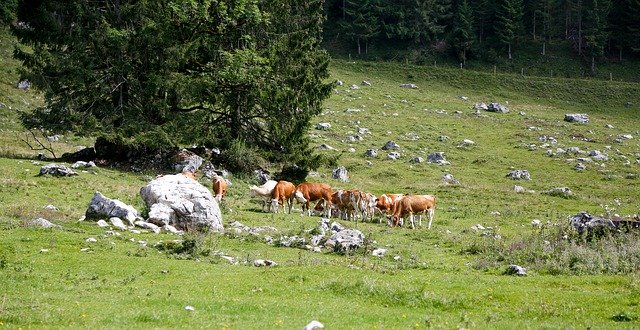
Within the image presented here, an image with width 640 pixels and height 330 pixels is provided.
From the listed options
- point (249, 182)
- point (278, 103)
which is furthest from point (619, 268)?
point (278, 103)

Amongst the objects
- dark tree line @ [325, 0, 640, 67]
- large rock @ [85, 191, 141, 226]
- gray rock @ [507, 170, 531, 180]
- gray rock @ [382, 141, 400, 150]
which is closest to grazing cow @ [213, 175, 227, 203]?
large rock @ [85, 191, 141, 226]

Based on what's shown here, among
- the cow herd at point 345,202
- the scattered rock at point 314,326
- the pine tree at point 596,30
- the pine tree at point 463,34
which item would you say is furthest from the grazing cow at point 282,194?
the pine tree at point 596,30

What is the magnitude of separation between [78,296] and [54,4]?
2765 cm

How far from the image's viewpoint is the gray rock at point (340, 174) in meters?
44.0

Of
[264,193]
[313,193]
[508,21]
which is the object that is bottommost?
[313,193]

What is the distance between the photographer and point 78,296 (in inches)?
603

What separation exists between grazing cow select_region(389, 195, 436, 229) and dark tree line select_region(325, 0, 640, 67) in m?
82.6

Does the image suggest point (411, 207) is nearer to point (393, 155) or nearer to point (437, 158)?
point (393, 155)

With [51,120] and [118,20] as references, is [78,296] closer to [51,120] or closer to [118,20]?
[51,120]

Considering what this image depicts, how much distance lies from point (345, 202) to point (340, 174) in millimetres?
12492

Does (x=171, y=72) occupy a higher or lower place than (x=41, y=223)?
higher

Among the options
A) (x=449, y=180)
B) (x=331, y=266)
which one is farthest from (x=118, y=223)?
(x=449, y=180)

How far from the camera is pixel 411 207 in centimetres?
3094

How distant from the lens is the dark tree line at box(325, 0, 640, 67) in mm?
110750
